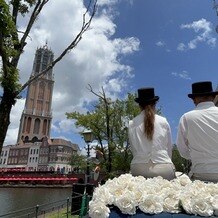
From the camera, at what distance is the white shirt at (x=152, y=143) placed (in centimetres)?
344

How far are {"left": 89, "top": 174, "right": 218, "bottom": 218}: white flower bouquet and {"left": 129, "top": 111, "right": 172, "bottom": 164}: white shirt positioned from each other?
3.42 ft

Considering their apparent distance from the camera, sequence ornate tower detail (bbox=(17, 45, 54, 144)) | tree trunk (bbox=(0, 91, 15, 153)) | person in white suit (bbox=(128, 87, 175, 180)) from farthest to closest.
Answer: ornate tower detail (bbox=(17, 45, 54, 144)), tree trunk (bbox=(0, 91, 15, 153)), person in white suit (bbox=(128, 87, 175, 180))

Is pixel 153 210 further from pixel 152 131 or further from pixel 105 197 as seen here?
pixel 152 131

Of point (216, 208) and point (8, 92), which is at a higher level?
point (8, 92)

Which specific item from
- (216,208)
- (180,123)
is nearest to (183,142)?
(180,123)

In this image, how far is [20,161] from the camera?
132500mm

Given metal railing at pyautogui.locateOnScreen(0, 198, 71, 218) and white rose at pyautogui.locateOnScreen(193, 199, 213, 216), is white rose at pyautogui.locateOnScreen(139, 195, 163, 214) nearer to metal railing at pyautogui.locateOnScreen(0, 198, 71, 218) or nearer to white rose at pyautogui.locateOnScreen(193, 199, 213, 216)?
white rose at pyautogui.locateOnScreen(193, 199, 213, 216)

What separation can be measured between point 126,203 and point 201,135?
4.78ft

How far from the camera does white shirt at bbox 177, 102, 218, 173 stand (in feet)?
10.2

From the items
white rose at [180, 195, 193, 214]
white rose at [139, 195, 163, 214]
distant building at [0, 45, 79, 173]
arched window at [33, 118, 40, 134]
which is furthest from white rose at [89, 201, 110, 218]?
arched window at [33, 118, 40, 134]

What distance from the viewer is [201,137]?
3.25 meters

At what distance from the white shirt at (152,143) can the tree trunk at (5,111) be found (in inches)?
159

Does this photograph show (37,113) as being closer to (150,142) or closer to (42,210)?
(42,210)

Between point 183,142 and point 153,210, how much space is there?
1.47 m
